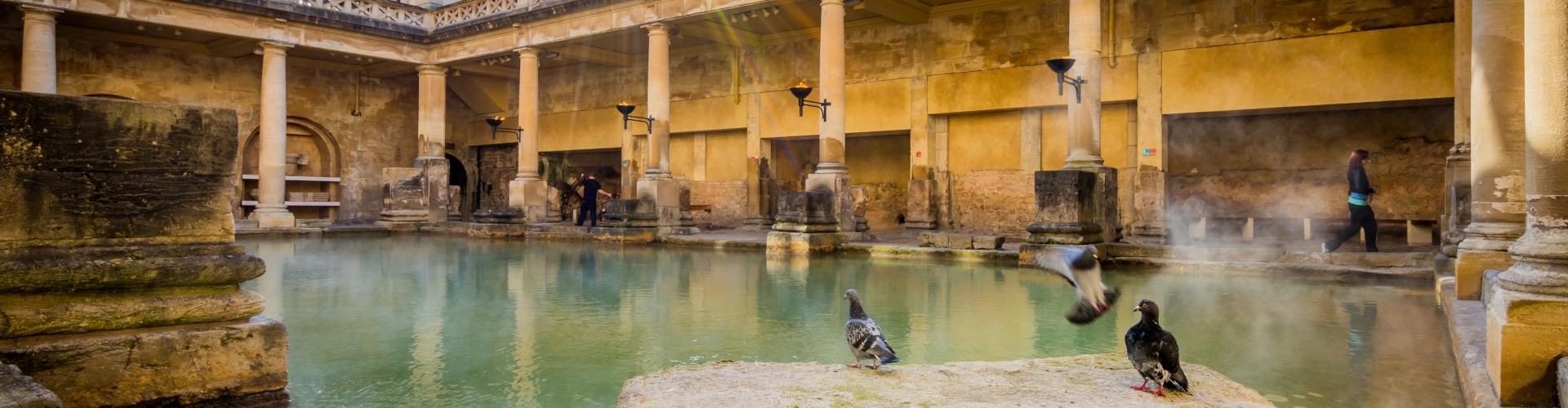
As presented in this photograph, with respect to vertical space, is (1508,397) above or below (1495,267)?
below

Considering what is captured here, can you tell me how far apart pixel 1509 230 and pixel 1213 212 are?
1012 centimetres

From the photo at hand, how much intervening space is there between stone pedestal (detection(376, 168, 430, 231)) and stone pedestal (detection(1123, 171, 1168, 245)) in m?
14.6

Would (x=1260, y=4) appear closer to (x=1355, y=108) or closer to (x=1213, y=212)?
(x=1355, y=108)

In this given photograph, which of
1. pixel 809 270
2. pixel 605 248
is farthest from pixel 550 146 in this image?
pixel 809 270

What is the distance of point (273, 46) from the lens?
59.2 feet

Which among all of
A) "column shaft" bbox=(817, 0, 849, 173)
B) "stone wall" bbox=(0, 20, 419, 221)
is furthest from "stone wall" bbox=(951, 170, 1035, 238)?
"stone wall" bbox=(0, 20, 419, 221)

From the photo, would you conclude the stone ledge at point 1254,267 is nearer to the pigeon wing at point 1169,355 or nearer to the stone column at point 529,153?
the pigeon wing at point 1169,355

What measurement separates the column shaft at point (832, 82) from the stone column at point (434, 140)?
10542 mm

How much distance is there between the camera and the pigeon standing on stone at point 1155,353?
128 inches

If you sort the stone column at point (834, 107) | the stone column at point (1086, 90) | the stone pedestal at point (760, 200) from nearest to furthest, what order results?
the stone column at point (1086, 90)
the stone column at point (834, 107)
the stone pedestal at point (760, 200)

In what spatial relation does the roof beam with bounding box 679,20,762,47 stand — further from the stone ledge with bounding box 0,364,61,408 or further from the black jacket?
the stone ledge with bounding box 0,364,61,408

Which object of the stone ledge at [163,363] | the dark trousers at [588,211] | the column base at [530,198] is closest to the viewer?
the stone ledge at [163,363]

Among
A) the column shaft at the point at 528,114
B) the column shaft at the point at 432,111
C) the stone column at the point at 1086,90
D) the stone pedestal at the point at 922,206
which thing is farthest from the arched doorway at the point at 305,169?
the stone column at the point at 1086,90

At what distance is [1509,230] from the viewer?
5.27 metres
